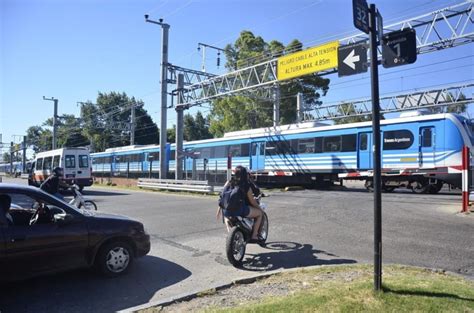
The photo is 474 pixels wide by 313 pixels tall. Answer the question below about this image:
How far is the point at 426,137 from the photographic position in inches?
727

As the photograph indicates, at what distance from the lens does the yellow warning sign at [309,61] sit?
802 inches

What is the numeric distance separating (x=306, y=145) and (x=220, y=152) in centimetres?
778

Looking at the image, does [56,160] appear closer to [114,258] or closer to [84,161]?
[84,161]

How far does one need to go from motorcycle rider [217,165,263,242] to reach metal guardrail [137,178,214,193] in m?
13.3

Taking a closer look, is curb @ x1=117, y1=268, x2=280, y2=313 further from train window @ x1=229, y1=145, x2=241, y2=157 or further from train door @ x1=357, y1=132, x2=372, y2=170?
train window @ x1=229, y1=145, x2=241, y2=157

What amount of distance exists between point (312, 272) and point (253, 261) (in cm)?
129

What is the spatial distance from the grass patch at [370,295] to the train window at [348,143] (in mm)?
15816

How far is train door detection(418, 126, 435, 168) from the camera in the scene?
18156 mm

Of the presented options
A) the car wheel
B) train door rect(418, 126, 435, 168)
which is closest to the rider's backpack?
the car wheel

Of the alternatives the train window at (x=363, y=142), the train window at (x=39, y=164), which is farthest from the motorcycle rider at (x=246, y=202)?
the train window at (x=39, y=164)

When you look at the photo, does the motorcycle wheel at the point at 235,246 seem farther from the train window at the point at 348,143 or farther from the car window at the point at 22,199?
the train window at the point at 348,143

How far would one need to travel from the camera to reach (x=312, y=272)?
Answer: 20.2 ft

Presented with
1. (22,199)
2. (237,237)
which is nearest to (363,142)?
(237,237)

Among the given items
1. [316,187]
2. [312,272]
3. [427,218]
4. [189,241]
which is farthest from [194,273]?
[316,187]
